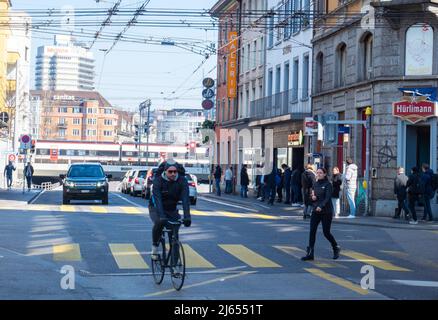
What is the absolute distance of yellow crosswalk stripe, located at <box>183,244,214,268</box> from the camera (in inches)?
656

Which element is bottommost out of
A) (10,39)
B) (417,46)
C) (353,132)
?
(353,132)

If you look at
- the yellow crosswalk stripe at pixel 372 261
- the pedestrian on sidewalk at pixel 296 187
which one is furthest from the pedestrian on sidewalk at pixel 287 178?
the yellow crosswalk stripe at pixel 372 261

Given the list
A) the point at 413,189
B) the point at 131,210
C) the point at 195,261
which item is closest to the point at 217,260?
the point at 195,261

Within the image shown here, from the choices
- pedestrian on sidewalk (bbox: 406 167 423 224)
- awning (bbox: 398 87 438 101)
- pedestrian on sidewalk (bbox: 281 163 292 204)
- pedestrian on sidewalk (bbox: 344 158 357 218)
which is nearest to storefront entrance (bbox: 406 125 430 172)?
awning (bbox: 398 87 438 101)

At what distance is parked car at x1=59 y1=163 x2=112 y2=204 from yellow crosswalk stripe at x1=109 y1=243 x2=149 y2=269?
59.6 ft

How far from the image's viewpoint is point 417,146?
112ft

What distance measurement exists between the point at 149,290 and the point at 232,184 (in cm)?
4610

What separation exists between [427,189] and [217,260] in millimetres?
14547

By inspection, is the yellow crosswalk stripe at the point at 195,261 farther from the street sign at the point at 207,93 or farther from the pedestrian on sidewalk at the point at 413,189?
the street sign at the point at 207,93

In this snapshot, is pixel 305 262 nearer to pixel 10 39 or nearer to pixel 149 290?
pixel 149 290

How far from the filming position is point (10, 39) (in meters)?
80.9

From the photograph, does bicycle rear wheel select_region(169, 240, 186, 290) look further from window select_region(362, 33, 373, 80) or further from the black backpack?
window select_region(362, 33, 373, 80)

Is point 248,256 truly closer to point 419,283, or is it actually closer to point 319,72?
point 419,283
